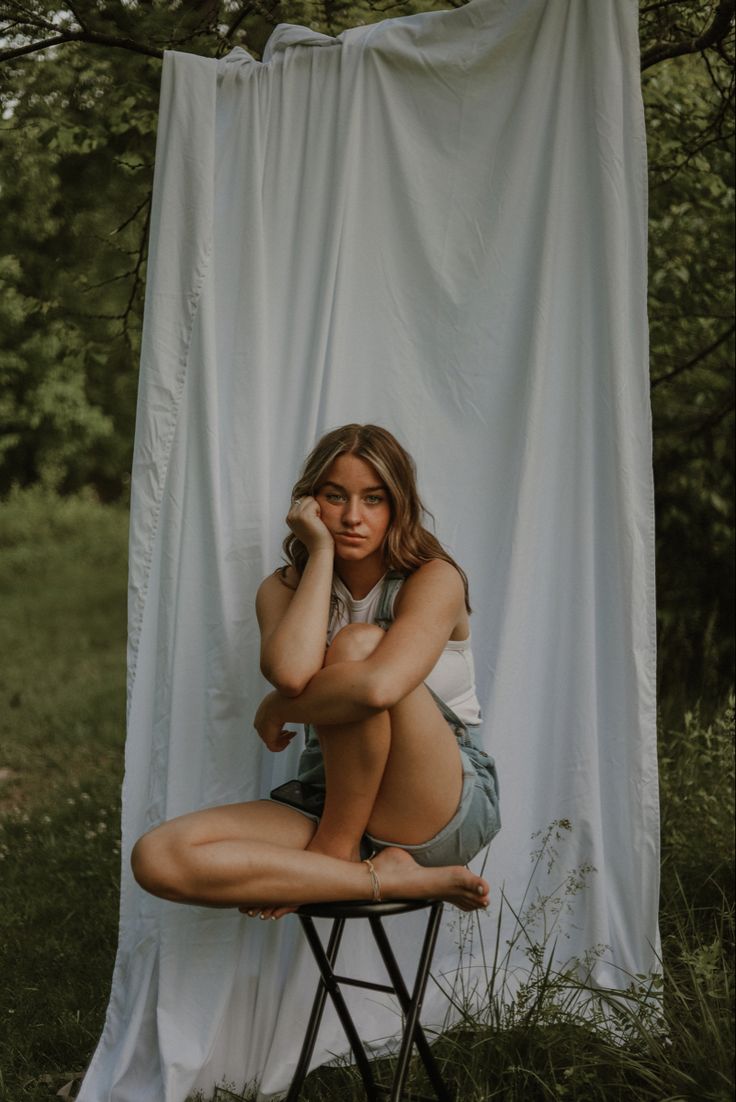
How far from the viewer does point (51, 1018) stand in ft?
9.36

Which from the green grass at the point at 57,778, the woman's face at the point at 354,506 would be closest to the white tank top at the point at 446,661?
the woman's face at the point at 354,506

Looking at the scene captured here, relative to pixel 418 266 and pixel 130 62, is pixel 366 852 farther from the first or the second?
pixel 130 62

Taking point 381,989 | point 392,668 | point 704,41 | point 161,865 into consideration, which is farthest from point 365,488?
point 704,41

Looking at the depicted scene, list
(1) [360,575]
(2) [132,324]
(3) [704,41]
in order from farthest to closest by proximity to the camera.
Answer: (2) [132,324]
(3) [704,41]
(1) [360,575]

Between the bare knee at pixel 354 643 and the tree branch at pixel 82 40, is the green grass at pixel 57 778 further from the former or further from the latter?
the tree branch at pixel 82 40

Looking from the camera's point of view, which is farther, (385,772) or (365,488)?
(365,488)

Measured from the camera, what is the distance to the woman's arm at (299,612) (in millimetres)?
2158

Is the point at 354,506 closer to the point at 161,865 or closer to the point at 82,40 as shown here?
the point at 161,865

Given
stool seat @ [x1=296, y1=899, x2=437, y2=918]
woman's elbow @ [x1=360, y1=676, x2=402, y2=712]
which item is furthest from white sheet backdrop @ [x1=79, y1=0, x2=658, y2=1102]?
woman's elbow @ [x1=360, y1=676, x2=402, y2=712]

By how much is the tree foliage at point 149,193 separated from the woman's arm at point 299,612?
55.5 inches

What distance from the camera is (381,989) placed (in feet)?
7.10

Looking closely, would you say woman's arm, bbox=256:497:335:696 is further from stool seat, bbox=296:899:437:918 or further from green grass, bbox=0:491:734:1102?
green grass, bbox=0:491:734:1102

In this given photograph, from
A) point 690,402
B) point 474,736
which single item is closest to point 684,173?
point 690,402

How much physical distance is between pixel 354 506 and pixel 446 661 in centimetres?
38
